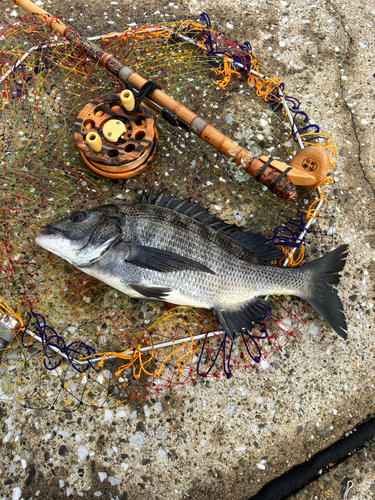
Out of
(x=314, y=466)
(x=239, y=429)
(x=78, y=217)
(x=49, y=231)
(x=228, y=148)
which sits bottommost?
(x=239, y=429)

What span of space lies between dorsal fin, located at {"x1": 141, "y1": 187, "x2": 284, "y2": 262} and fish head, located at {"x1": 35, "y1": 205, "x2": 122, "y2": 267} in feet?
1.44

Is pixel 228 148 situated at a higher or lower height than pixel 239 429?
higher

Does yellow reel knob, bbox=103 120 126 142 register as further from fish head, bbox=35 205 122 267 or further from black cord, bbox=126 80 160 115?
fish head, bbox=35 205 122 267

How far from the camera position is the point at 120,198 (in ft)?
10.6

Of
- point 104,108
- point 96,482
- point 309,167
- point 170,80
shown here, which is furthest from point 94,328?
point 170,80

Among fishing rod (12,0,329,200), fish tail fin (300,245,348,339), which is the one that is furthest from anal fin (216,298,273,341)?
fishing rod (12,0,329,200)

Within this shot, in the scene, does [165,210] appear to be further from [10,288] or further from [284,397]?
[284,397]

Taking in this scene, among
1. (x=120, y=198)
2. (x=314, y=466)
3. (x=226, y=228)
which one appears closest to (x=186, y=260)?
(x=226, y=228)

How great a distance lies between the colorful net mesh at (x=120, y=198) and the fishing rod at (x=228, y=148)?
1.21 feet

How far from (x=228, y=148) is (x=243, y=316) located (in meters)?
1.44

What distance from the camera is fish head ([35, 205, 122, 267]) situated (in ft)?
8.54

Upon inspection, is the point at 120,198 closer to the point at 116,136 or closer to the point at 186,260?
the point at 116,136

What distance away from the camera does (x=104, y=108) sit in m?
3.11

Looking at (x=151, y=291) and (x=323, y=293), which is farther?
(x=323, y=293)
